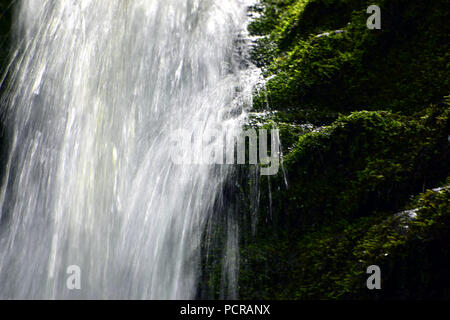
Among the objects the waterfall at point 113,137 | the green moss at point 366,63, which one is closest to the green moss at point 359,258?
the waterfall at point 113,137

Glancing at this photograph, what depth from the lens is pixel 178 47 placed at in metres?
4.20

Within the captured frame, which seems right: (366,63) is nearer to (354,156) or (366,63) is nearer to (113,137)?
(354,156)

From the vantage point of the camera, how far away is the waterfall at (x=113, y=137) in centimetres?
332

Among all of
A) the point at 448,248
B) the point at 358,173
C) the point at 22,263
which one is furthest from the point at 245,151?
the point at 22,263

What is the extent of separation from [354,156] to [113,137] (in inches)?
88.4

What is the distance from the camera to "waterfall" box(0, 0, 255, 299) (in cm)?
332

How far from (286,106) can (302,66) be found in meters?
0.48

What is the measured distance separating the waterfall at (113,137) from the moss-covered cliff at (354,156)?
51 cm

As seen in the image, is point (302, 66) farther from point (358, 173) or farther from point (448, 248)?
point (448, 248)

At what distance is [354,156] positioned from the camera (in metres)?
3.31

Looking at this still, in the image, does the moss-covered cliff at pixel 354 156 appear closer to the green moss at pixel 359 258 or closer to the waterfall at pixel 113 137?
the green moss at pixel 359 258

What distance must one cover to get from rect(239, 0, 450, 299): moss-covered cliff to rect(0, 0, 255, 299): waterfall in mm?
508

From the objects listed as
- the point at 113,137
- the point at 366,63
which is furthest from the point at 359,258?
the point at 113,137

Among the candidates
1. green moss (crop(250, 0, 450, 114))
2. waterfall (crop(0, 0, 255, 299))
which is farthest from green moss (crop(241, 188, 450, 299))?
green moss (crop(250, 0, 450, 114))
